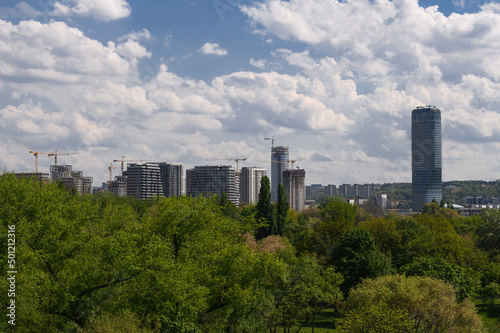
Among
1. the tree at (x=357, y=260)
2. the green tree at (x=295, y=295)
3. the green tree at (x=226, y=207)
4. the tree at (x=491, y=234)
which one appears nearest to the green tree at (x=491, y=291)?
the tree at (x=357, y=260)

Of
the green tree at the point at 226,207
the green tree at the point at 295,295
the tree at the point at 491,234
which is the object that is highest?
the green tree at the point at 226,207

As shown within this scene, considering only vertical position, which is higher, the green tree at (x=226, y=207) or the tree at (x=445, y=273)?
the green tree at (x=226, y=207)

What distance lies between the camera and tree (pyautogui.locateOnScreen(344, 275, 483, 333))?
31.7 meters

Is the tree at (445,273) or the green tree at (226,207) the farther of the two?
the green tree at (226,207)

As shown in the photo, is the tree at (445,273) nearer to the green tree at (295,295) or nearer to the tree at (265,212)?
the green tree at (295,295)


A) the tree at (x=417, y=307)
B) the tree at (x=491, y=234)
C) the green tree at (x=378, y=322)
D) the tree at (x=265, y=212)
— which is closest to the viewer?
the green tree at (x=378, y=322)

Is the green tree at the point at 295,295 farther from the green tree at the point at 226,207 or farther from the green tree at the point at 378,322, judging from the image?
the green tree at the point at 226,207

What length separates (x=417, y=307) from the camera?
33.2 meters

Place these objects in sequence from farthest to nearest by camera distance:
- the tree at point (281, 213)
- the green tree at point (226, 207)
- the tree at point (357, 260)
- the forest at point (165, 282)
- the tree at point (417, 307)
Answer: the green tree at point (226, 207), the tree at point (281, 213), the tree at point (357, 260), the tree at point (417, 307), the forest at point (165, 282)

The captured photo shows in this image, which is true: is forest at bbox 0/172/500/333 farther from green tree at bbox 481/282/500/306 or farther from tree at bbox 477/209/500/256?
tree at bbox 477/209/500/256

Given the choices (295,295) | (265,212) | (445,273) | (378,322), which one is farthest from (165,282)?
(265,212)

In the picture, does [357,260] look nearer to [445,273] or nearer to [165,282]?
[445,273]

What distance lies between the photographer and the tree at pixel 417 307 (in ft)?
104

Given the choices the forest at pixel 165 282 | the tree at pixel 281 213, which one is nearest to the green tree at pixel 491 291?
the forest at pixel 165 282
